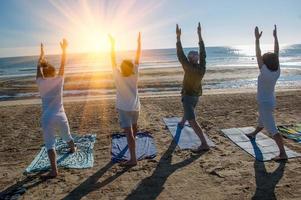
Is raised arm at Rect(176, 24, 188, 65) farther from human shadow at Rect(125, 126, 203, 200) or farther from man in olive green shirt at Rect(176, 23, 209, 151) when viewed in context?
human shadow at Rect(125, 126, 203, 200)

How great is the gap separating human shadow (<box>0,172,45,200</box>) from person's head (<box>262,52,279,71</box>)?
4.36 meters

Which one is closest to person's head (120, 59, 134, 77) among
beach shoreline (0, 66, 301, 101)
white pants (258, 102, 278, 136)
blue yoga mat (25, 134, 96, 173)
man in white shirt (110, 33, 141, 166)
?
man in white shirt (110, 33, 141, 166)

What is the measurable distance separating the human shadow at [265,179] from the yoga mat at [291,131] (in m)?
1.71

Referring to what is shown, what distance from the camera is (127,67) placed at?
604 centimetres

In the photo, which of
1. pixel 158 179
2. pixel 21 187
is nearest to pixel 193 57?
pixel 158 179

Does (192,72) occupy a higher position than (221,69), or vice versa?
(192,72)

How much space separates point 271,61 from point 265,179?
80.8 inches

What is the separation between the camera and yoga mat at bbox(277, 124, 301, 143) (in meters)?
7.89

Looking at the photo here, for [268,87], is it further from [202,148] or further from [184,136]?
[184,136]

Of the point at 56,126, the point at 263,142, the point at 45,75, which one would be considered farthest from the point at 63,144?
the point at 263,142

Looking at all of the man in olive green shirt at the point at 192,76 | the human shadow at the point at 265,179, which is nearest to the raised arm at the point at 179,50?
the man in olive green shirt at the point at 192,76

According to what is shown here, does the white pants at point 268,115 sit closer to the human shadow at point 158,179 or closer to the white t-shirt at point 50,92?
the human shadow at point 158,179

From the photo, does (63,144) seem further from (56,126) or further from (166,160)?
(166,160)

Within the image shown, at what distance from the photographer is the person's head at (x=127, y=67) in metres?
6.02
